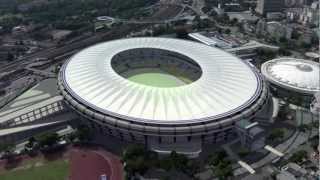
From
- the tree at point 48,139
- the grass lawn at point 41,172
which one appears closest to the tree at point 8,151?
the grass lawn at point 41,172

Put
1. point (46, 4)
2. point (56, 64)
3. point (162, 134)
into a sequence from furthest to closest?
point (46, 4), point (56, 64), point (162, 134)

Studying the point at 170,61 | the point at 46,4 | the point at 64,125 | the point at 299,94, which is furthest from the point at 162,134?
the point at 46,4

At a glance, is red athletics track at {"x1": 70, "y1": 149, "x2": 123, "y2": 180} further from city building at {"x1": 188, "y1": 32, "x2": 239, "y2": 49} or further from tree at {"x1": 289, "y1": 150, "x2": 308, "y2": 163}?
city building at {"x1": 188, "y1": 32, "x2": 239, "y2": 49}

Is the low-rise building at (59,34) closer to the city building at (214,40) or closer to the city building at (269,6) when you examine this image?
the city building at (214,40)

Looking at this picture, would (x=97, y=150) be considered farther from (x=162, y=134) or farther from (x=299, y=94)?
(x=299, y=94)

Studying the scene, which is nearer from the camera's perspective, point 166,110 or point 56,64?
point 166,110

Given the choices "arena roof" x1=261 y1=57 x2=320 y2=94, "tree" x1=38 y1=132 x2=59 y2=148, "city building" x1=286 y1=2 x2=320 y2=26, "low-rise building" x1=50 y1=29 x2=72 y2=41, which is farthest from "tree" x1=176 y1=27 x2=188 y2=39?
"tree" x1=38 y1=132 x2=59 y2=148

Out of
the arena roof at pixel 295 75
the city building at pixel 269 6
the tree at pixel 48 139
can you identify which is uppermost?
the city building at pixel 269 6
